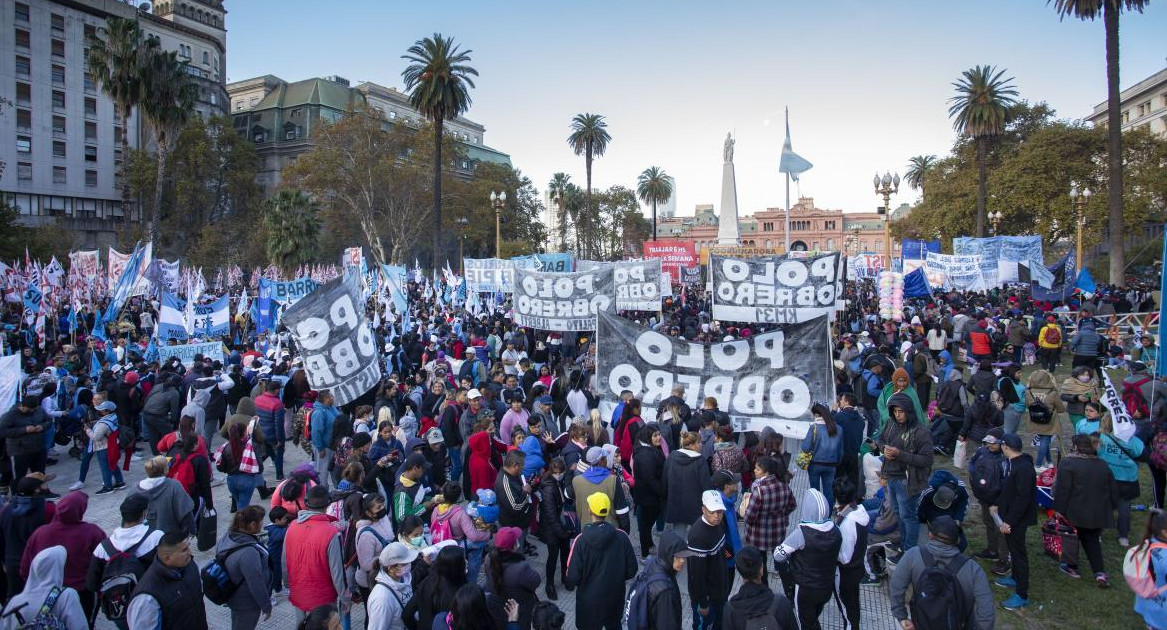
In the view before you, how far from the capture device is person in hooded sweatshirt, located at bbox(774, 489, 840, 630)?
16.5 feet

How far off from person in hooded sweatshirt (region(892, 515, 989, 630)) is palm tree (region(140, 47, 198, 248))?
42029 mm

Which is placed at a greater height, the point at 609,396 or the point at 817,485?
the point at 609,396

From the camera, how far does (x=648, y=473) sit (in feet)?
22.4

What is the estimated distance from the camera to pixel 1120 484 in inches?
270

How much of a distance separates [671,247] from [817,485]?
2100 cm

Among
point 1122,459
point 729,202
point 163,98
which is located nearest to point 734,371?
point 1122,459

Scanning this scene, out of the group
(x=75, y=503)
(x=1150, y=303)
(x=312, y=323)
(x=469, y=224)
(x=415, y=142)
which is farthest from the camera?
(x=469, y=224)

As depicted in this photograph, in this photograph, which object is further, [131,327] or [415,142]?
[415,142]

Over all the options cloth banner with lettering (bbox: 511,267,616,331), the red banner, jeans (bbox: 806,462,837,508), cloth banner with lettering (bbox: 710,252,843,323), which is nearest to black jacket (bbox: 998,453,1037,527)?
jeans (bbox: 806,462,837,508)

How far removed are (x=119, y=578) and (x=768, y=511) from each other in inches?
196

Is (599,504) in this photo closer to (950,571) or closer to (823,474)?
(950,571)

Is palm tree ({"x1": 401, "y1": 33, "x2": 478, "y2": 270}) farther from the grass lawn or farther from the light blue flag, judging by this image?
the grass lawn

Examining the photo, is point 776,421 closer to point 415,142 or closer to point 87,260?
point 87,260

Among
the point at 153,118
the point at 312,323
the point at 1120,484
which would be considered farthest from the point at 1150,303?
the point at 153,118
